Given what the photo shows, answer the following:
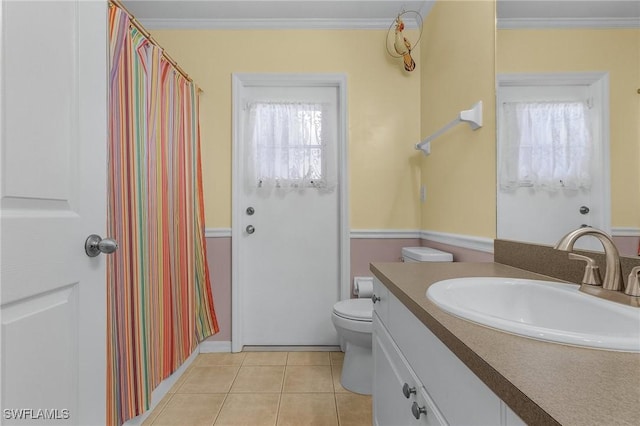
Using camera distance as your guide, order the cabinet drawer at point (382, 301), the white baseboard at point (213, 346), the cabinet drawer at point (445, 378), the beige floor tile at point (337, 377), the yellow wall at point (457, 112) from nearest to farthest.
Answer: the cabinet drawer at point (445, 378)
the cabinet drawer at point (382, 301)
the yellow wall at point (457, 112)
the beige floor tile at point (337, 377)
the white baseboard at point (213, 346)

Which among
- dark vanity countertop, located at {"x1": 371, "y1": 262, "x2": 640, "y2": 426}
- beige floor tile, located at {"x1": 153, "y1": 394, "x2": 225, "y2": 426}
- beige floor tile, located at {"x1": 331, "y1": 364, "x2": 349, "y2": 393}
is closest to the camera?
dark vanity countertop, located at {"x1": 371, "y1": 262, "x2": 640, "y2": 426}

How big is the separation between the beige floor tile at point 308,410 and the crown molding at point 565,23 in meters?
1.79

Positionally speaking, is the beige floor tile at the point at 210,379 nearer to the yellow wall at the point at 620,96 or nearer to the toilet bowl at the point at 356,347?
the toilet bowl at the point at 356,347

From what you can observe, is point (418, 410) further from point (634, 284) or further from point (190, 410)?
point (190, 410)

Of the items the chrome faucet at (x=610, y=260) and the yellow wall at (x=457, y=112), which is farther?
the yellow wall at (x=457, y=112)

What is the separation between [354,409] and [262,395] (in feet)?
1.67

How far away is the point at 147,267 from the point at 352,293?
1386mm

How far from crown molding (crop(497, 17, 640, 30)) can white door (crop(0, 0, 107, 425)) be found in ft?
4.50

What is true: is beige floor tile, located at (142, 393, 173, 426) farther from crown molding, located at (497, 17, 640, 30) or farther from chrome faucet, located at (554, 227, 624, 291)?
crown molding, located at (497, 17, 640, 30)

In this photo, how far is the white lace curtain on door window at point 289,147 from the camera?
2.34m

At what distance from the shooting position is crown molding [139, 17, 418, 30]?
2.30 meters

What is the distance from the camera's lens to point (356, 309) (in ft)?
6.14

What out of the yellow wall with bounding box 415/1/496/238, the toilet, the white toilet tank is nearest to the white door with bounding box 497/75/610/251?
the yellow wall with bounding box 415/1/496/238

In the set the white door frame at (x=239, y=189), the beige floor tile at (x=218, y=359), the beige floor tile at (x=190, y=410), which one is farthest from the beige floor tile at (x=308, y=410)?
the white door frame at (x=239, y=189)
